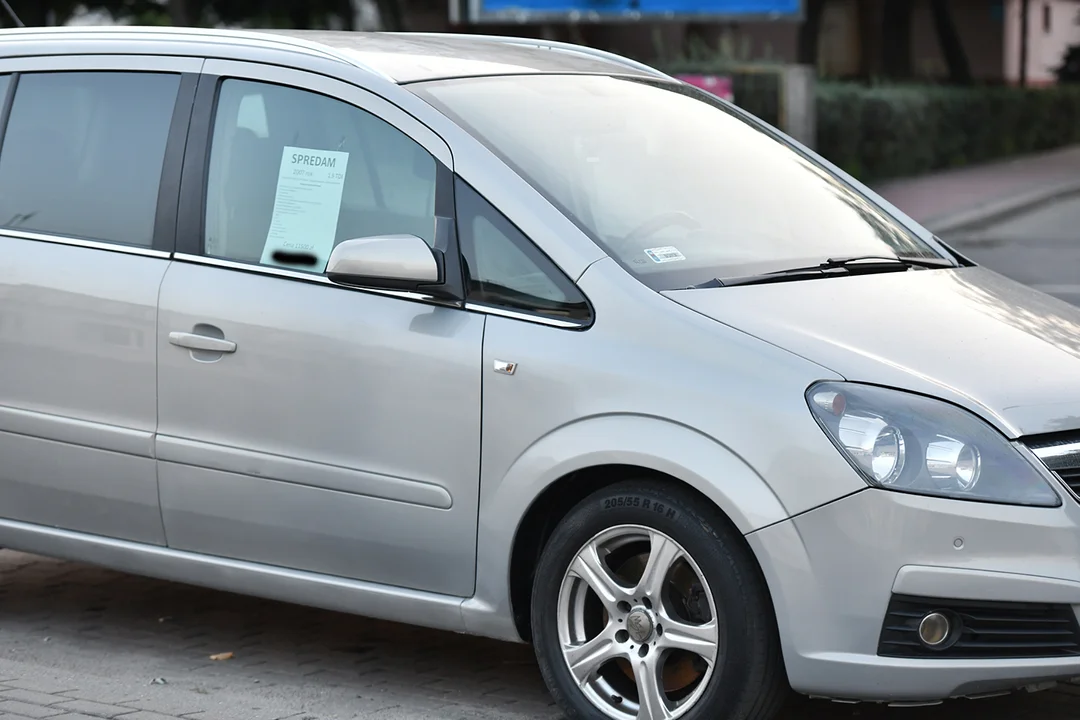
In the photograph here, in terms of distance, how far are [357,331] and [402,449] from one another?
0.33 metres

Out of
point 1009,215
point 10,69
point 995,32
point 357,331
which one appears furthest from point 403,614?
point 995,32

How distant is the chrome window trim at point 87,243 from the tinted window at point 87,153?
0.02 meters

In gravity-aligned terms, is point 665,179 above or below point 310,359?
above

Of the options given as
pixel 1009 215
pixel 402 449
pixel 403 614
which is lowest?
pixel 1009 215

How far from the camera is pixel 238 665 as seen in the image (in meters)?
5.13

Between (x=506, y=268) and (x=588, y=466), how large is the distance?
570 millimetres

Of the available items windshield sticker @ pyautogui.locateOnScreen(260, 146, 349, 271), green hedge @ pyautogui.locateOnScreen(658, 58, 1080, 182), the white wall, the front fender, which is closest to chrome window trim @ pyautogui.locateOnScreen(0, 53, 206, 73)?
windshield sticker @ pyautogui.locateOnScreen(260, 146, 349, 271)

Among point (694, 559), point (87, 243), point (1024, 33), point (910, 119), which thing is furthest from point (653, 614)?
point (1024, 33)

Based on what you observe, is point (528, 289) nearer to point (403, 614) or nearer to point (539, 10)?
point (403, 614)

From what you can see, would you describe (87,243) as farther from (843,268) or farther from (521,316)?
(843,268)

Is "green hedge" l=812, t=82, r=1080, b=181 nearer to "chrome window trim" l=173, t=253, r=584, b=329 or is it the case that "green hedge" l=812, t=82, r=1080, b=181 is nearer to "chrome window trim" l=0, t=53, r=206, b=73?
"chrome window trim" l=0, t=53, r=206, b=73

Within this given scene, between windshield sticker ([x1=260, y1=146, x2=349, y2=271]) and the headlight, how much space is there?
154 centimetres

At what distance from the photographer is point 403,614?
4.52 meters

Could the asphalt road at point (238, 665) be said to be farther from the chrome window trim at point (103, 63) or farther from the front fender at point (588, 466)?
the chrome window trim at point (103, 63)
